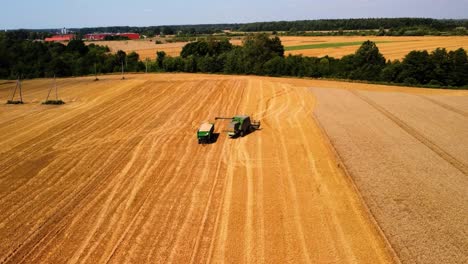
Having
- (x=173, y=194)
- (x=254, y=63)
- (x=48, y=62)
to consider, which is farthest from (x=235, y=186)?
(x=48, y=62)

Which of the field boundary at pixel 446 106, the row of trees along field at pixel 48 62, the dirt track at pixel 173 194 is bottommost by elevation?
the dirt track at pixel 173 194

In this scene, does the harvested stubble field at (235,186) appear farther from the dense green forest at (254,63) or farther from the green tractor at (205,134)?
the dense green forest at (254,63)

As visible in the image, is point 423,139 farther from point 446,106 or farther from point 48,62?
point 48,62

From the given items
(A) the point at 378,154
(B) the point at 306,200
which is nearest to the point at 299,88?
(A) the point at 378,154

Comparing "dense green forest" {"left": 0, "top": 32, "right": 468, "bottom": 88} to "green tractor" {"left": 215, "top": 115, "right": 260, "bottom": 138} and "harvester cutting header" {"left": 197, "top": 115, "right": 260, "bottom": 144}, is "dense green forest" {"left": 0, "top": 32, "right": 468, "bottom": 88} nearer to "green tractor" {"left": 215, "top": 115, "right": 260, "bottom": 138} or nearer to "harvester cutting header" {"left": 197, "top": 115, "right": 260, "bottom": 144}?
"harvester cutting header" {"left": 197, "top": 115, "right": 260, "bottom": 144}

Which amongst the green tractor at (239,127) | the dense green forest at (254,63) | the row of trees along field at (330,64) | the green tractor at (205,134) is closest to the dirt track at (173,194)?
the green tractor at (239,127)

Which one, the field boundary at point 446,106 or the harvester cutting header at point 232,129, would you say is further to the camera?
the field boundary at point 446,106

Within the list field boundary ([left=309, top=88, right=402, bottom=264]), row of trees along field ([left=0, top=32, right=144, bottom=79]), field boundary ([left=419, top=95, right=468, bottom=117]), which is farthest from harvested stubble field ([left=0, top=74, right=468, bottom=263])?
row of trees along field ([left=0, top=32, right=144, bottom=79])
